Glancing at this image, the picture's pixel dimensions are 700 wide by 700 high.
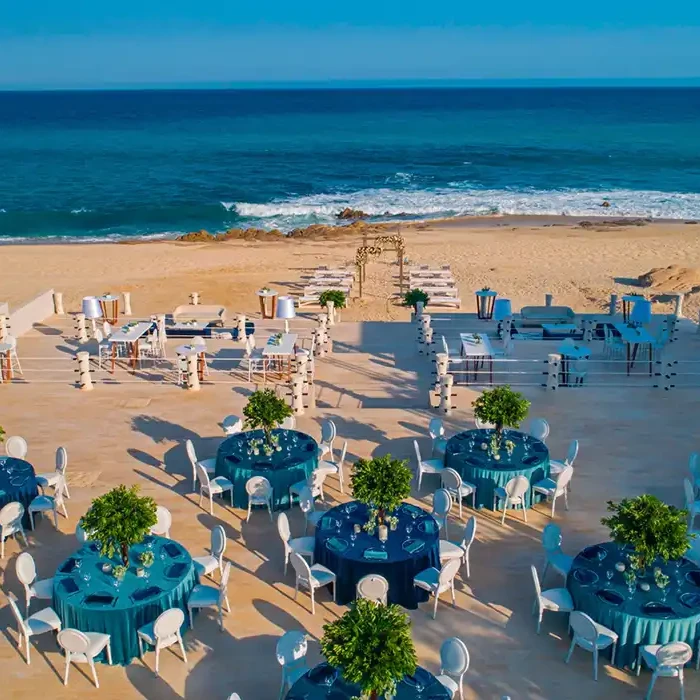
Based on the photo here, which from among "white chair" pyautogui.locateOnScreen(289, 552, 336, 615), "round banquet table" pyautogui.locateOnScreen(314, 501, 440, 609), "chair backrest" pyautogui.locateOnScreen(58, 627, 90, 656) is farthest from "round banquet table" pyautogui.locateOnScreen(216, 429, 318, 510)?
"chair backrest" pyautogui.locateOnScreen(58, 627, 90, 656)

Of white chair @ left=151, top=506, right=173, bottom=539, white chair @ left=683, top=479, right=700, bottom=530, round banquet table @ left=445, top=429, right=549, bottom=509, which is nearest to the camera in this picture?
white chair @ left=151, top=506, right=173, bottom=539

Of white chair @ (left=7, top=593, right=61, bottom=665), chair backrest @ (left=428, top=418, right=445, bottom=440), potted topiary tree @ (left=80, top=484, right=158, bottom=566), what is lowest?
white chair @ (left=7, top=593, right=61, bottom=665)

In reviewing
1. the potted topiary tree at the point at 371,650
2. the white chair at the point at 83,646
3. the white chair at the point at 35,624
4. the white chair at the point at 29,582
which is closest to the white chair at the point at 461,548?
the potted topiary tree at the point at 371,650

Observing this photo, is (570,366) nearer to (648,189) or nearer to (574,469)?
(574,469)

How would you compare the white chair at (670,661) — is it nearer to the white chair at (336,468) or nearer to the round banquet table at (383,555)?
the round banquet table at (383,555)

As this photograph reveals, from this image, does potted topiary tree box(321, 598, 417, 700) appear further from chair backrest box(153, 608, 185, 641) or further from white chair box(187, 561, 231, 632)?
white chair box(187, 561, 231, 632)

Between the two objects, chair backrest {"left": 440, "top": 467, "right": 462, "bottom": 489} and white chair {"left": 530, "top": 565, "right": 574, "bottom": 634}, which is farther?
chair backrest {"left": 440, "top": 467, "right": 462, "bottom": 489}

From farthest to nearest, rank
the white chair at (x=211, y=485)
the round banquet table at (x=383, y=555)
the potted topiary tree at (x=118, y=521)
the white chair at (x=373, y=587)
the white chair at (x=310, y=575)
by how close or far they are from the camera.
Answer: the white chair at (x=211, y=485), the round banquet table at (x=383, y=555), the white chair at (x=310, y=575), the white chair at (x=373, y=587), the potted topiary tree at (x=118, y=521)
